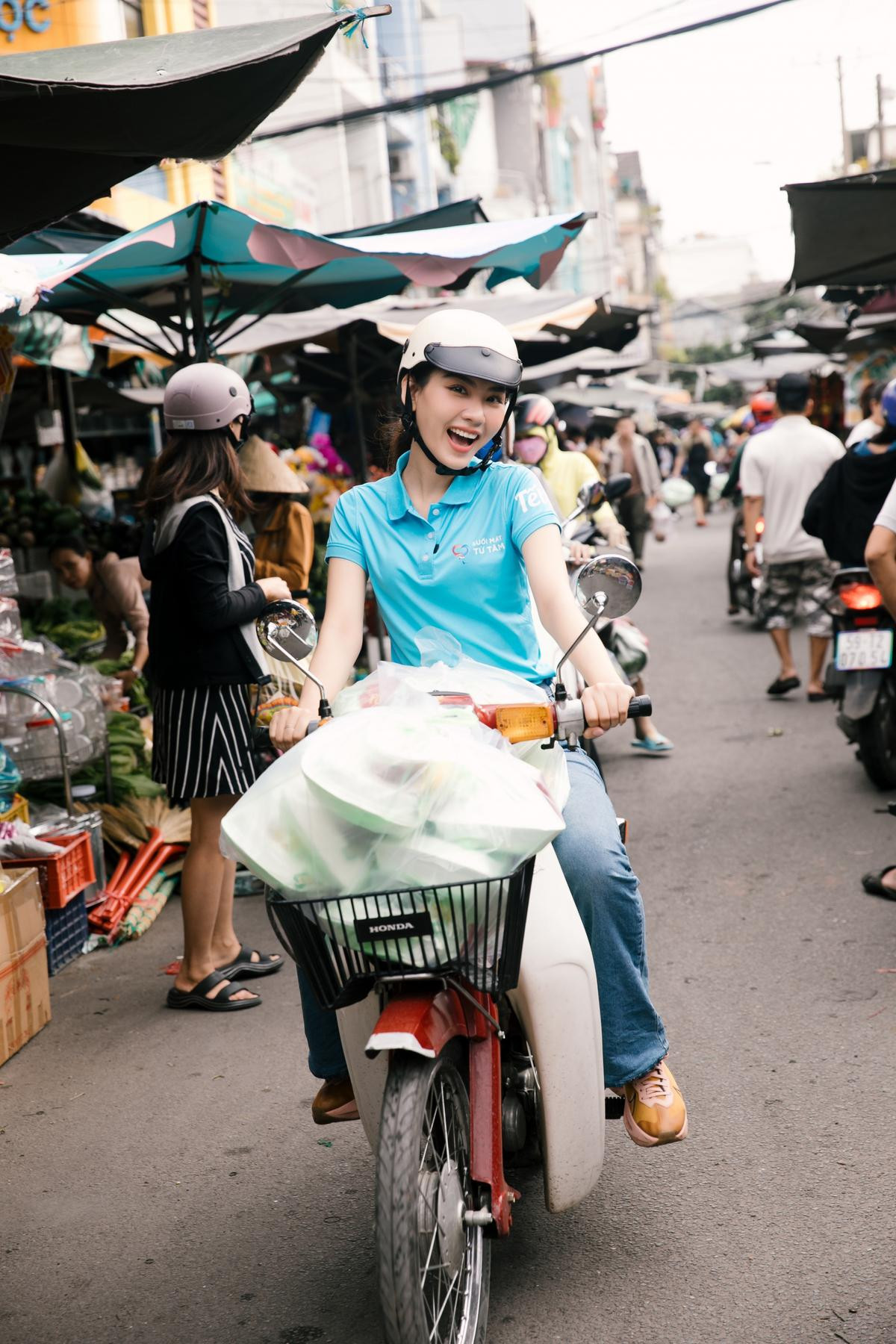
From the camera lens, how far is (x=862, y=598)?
6.87 metres

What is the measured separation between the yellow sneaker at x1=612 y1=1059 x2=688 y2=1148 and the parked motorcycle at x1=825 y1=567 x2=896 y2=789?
13.5 feet

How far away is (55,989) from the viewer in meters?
5.42

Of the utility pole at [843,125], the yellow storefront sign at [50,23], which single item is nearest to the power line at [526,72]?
the yellow storefront sign at [50,23]

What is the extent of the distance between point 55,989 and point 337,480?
25.9ft

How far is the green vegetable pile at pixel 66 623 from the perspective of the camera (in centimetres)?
849

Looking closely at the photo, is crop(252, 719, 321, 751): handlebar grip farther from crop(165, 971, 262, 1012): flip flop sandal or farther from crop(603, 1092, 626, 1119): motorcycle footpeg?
crop(165, 971, 262, 1012): flip flop sandal

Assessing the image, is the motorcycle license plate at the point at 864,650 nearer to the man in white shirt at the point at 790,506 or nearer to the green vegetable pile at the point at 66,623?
the man in white shirt at the point at 790,506

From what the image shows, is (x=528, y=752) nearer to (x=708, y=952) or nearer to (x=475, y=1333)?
(x=475, y=1333)

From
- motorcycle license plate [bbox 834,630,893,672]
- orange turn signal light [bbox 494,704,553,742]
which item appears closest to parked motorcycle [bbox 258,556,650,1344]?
orange turn signal light [bbox 494,704,553,742]

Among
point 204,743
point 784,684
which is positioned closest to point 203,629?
point 204,743

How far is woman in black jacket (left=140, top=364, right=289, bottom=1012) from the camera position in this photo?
4.81 metres

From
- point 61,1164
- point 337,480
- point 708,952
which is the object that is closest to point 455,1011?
point 61,1164

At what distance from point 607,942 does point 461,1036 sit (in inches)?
17.7

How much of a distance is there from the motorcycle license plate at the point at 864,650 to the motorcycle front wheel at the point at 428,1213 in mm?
4621
